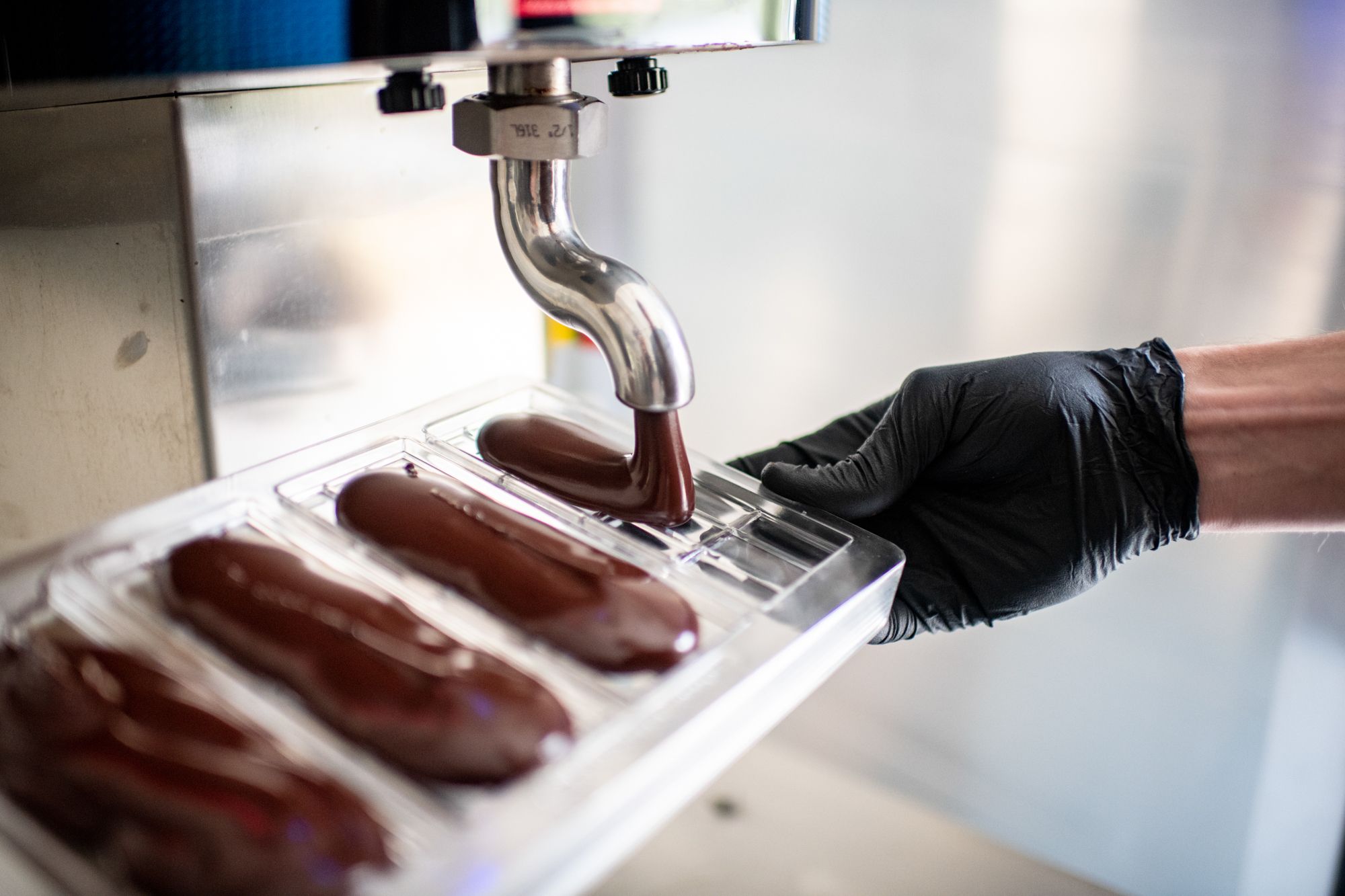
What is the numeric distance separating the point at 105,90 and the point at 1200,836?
1385 millimetres

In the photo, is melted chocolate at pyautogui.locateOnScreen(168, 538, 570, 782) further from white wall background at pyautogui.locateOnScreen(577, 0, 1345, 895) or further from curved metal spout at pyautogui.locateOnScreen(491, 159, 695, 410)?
white wall background at pyautogui.locateOnScreen(577, 0, 1345, 895)

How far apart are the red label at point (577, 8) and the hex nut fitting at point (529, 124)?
0.12 meters

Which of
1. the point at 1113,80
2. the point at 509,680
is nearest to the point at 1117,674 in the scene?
the point at 1113,80

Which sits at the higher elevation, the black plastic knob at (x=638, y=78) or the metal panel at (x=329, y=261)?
the black plastic knob at (x=638, y=78)

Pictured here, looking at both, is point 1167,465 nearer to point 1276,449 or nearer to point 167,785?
point 1276,449

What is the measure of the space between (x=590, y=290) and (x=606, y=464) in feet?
0.44

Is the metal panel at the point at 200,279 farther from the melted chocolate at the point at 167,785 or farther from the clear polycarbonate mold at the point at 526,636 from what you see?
the melted chocolate at the point at 167,785

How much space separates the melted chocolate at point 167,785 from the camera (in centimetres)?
42

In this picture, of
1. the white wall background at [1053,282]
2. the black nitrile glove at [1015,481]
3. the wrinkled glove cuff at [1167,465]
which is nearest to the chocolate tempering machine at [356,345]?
the black nitrile glove at [1015,481]

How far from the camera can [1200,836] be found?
1272mm

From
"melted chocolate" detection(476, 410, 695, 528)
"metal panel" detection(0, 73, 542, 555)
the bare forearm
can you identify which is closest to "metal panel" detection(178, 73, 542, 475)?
"metal panel" detection(0, 73, 542, 555)

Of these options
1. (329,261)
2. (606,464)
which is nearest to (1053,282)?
(606,464)

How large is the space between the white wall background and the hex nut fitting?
0.70m

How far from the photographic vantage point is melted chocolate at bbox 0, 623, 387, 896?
0.42 meters
